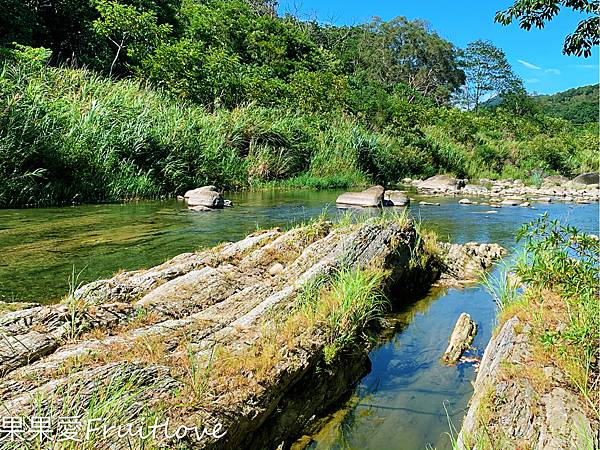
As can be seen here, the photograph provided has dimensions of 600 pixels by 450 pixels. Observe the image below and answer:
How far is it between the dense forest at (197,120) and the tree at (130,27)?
5 centimetres

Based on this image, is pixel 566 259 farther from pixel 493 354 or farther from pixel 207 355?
pixel 207 355

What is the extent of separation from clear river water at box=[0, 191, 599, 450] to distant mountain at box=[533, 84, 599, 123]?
1792 inches

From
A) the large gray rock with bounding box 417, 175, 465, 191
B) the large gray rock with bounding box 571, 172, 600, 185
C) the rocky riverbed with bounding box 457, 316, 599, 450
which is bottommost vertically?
the rocky riverbed with bounding box 457, 316, 599, 450

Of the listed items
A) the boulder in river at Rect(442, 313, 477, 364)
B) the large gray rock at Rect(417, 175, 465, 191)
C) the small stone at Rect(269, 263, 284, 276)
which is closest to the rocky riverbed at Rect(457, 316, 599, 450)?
the boulder in river at Rect(442, 313, 477, 364)

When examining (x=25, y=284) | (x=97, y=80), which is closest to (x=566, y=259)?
(x=25, y=284)

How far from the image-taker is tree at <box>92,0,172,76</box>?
19500 mm

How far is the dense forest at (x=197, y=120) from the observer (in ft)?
34.9

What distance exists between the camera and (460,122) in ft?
94.0

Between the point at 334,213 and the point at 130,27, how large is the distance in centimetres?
1365

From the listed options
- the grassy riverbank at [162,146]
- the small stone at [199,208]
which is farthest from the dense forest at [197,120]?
the small stone at [199,208]

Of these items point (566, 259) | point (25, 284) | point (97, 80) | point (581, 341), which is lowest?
point (25, 284)

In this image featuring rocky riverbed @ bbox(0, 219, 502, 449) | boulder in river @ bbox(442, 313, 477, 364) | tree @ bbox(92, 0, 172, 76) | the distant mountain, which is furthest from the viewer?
the distant mountain

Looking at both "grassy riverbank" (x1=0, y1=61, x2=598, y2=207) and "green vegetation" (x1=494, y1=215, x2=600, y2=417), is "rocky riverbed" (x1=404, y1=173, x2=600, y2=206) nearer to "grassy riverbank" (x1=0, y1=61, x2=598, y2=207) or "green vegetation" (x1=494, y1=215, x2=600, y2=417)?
"grassy riverbank" (x1=0, y1=61, x2=598, y2=207)

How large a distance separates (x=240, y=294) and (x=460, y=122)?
27.2 m
